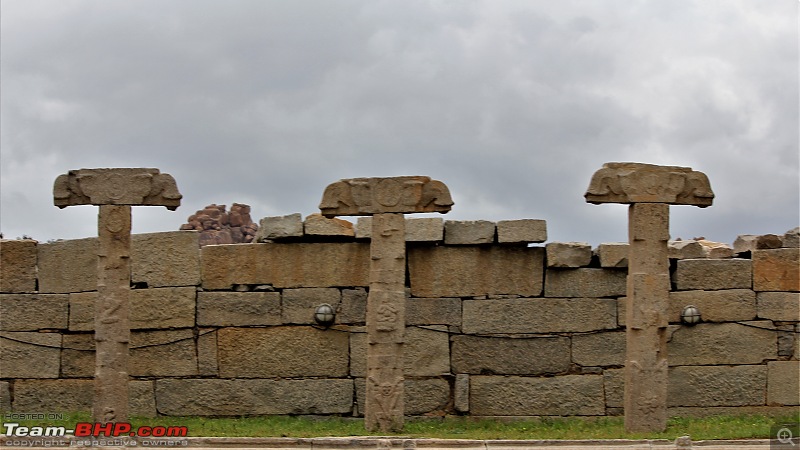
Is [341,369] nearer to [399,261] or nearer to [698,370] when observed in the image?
[399,261]

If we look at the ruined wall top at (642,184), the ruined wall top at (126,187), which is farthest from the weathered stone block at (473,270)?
the ruined wall top at (126,187)

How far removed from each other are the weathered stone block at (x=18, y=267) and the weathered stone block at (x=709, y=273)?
7.54 m

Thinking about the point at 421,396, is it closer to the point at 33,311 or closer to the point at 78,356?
the point at 78,356

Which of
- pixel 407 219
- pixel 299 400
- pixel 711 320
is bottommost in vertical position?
pixel 299 400

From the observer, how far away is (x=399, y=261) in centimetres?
1170

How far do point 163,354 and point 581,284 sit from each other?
489cm

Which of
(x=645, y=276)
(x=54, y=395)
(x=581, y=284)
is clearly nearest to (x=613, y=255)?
(x=581, y=284)

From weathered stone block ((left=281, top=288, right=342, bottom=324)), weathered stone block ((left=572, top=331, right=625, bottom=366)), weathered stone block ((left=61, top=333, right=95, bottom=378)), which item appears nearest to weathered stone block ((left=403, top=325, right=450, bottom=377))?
weathered stone block ((left=281, top=288, right=342, bottom=324))

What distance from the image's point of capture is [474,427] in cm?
1257

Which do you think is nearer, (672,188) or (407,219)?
Result: (672,188)

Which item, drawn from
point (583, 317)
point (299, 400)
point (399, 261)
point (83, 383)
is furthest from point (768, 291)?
point (83, 383)

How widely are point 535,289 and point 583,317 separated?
2.10ft

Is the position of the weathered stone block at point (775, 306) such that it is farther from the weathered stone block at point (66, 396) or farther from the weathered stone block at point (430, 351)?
the weathered stone block at point (66, 396)

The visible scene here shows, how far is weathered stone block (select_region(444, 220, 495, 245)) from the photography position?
43.0ft
